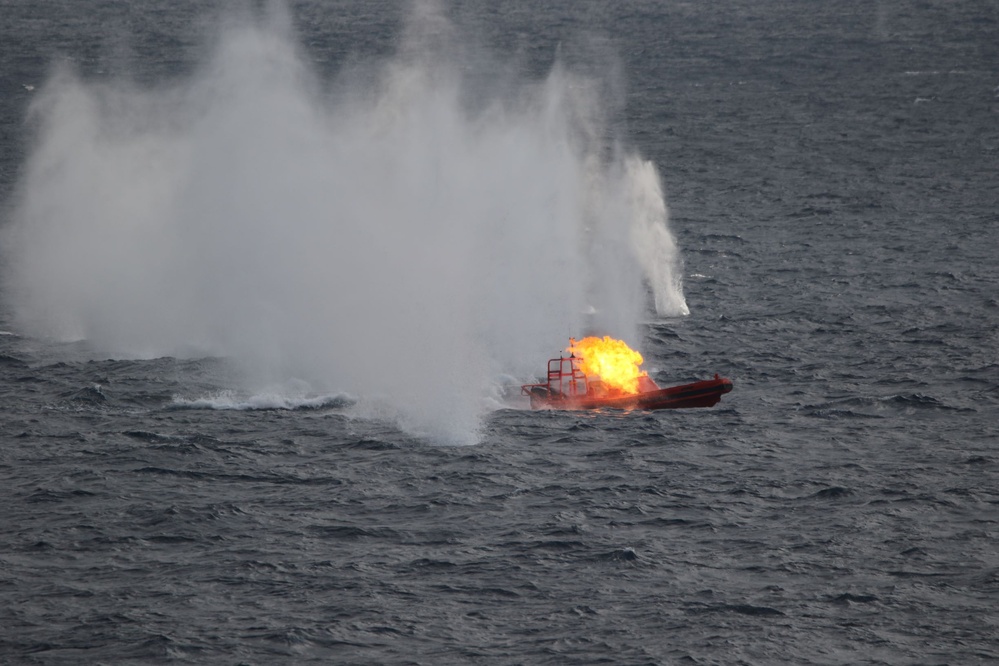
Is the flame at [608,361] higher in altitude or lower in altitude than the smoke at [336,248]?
lower

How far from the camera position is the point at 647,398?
64.1 m

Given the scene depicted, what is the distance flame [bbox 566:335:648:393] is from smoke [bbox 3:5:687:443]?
486cm

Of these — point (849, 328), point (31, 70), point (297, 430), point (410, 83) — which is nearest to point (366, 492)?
point (297, 430)

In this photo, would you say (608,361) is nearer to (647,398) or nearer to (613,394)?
(613,394)

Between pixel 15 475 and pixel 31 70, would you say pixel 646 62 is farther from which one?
pixel 15 475

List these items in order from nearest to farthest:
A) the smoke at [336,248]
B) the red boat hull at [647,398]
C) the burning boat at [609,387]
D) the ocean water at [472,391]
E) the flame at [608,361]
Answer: the ocean water at [472,391]
the red boat hull at [647,398]
the burning boat at [609,387]
the flame at [608,361]
the smoke at [336,248]

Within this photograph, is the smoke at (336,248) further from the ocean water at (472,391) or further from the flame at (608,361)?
the flame at (608,361)

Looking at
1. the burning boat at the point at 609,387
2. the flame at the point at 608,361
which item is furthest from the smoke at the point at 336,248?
the flame at the point at 608,361

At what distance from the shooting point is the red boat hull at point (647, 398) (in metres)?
63.6

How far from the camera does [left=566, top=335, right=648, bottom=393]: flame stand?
6638 cm

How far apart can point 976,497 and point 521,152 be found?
52396 millimetres

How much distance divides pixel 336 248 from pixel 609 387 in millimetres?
20667

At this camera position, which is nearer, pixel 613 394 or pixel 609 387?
pixel 613 394

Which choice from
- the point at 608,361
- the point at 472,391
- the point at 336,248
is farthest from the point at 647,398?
the point at 336,248
